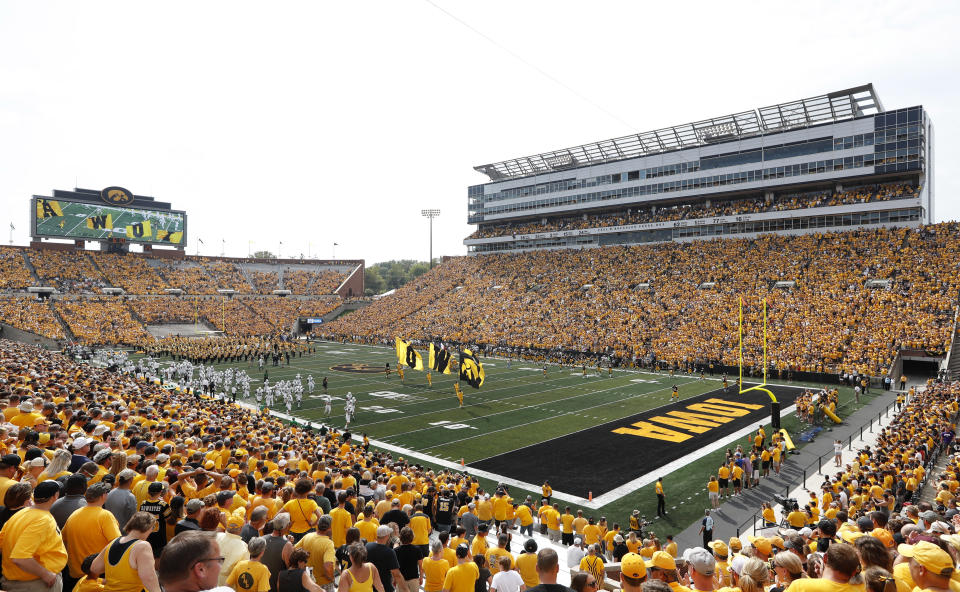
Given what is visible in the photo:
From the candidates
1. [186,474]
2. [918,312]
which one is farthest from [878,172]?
[186,474]

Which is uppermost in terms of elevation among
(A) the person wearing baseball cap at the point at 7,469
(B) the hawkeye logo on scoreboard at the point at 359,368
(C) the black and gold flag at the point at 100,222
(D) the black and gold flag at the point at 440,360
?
(C) the black and gold flag at the point at 100,222

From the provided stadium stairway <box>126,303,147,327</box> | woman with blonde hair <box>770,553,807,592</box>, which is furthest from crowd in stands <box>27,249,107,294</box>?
woman with blonde hair <box>770,553,807,592</box>

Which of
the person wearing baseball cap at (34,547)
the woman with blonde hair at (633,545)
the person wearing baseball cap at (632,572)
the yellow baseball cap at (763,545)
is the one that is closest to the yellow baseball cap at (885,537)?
the yellow baseball cap at (763,545)

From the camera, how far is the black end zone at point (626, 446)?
1489cm

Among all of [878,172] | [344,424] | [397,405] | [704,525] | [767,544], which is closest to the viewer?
[767,544]

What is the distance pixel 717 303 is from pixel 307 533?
38.9 metres

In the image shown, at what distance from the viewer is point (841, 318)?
105 feet

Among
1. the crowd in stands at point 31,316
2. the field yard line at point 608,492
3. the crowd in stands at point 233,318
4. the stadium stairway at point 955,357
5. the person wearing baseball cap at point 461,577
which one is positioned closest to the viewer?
the person wearing baseball cap at point 461,577

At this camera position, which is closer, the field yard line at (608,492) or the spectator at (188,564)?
the spectator at (188,564)

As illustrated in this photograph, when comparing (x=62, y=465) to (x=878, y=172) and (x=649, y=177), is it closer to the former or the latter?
(x=878, y=172)

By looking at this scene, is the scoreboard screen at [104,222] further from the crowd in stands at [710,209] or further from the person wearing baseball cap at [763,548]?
the person wearing baseball cap at [763,548]

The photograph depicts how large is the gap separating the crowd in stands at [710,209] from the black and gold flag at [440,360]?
34159mm

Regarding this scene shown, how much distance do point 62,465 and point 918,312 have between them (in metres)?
38.7

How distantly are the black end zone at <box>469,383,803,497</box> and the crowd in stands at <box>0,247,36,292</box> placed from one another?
56.8 metres
